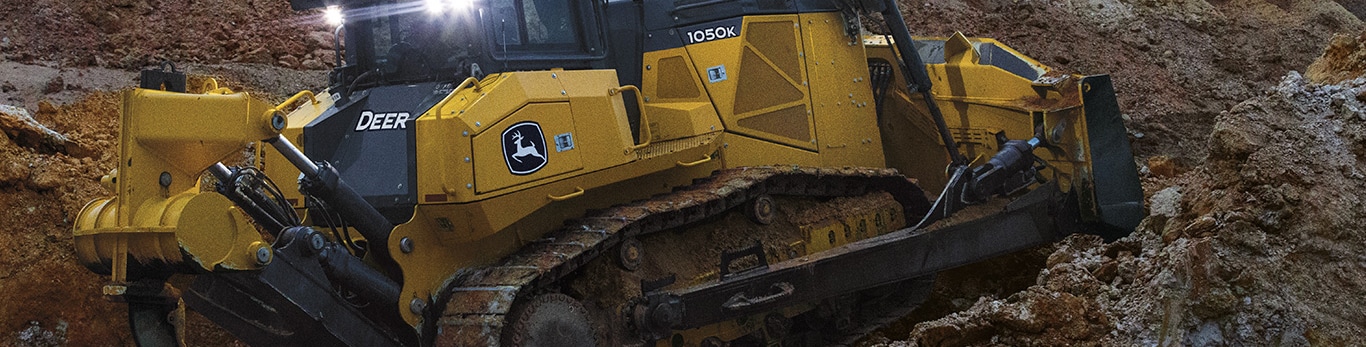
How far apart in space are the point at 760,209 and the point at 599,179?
1206 mm

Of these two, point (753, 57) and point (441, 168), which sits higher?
point (753, 57)

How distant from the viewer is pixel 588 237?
6109mm

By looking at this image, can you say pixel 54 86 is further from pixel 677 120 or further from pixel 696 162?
pixel 696 162

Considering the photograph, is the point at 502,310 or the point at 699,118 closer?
the point at 502,310

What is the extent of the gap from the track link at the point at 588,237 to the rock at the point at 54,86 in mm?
5785

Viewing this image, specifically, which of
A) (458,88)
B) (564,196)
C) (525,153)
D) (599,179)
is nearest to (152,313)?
(458,88)

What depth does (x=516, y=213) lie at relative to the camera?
6.07 metres

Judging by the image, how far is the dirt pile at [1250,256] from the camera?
4535 millimetres

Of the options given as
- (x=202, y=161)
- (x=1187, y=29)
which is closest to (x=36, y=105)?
(x=202, y=161)

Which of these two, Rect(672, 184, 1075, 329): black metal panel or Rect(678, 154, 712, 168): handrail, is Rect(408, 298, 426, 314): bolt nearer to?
Rect(672, 184, 1075, 329): black metal panel

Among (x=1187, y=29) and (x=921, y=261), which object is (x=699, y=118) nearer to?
(x=921, y=261)

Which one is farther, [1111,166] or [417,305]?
[1111,166]

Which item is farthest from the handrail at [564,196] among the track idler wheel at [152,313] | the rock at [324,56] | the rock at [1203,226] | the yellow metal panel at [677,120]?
the rock at [324,56]

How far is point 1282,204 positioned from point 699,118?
3241 millimetres
